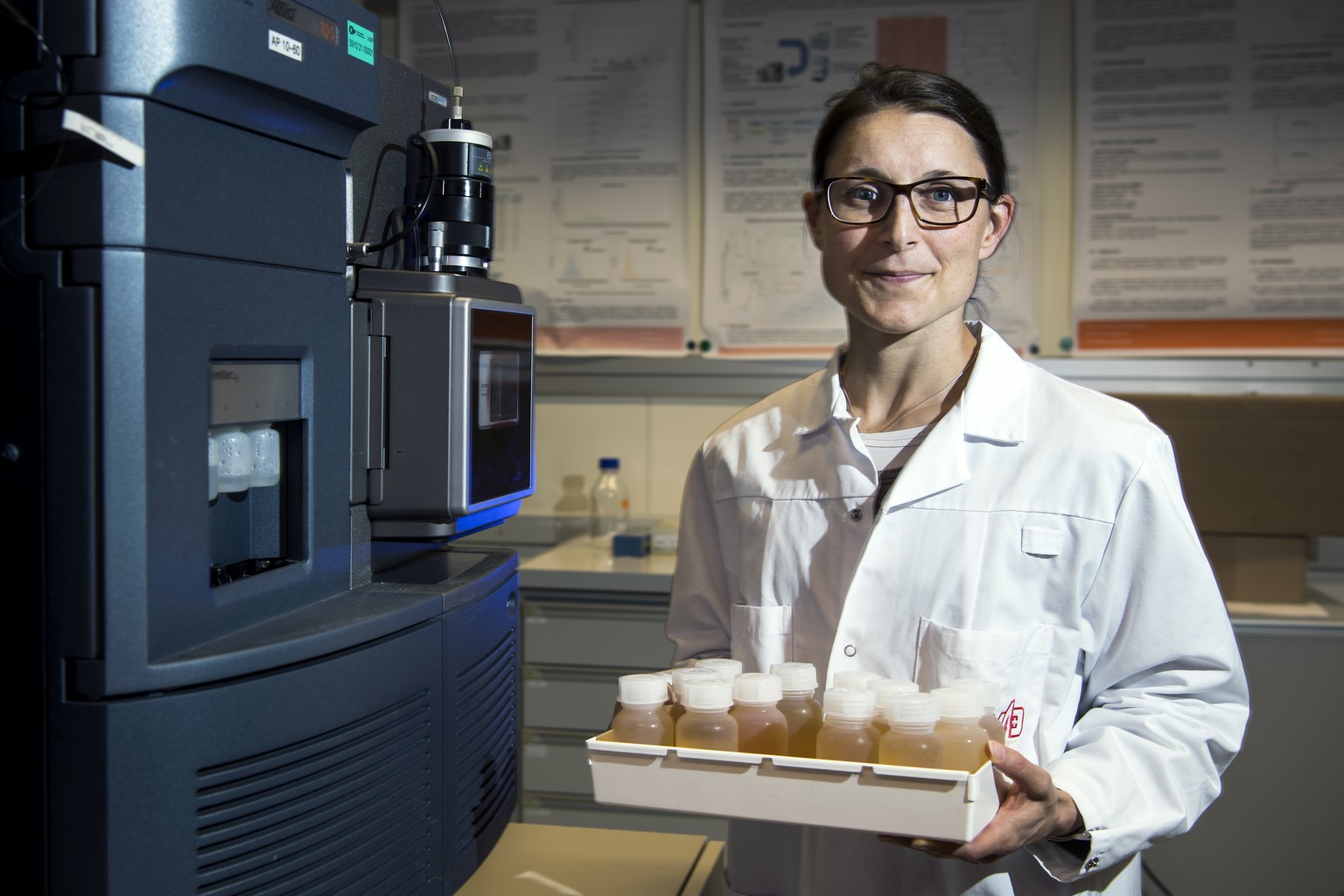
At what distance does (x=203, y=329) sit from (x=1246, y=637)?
210 cm

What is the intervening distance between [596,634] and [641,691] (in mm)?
1515

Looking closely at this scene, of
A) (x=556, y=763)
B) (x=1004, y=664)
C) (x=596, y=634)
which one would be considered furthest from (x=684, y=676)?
(x=556, y=763)

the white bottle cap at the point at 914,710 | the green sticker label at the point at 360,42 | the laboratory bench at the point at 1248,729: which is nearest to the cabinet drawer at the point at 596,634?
the laboratory bench at the point at 1248,729

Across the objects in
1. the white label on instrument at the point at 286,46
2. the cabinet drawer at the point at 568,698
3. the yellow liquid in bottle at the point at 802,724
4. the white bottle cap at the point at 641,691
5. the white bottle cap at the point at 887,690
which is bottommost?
the cabinet drawer at the point at 568,698

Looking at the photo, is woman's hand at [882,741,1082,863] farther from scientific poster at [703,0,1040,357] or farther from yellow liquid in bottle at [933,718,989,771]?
scientific poster at [703,0,1040,357]

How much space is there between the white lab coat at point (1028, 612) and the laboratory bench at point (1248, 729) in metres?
1.16

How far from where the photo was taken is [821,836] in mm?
1164

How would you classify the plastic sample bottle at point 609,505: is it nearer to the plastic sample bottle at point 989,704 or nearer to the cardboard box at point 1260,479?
the cardboard box at point 1260,479

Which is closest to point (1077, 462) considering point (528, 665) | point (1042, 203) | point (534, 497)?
point (528, 665)

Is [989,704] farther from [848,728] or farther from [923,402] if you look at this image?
[923,402]

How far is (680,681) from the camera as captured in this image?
97 centimetres

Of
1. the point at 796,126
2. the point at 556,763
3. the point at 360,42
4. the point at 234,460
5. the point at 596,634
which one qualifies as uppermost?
the point at 796,126

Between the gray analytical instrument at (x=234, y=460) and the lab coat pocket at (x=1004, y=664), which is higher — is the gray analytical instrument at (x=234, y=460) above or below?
above

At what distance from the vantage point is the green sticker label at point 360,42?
0.87 meters
